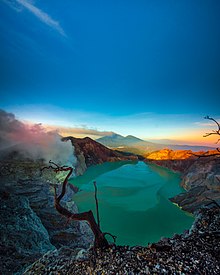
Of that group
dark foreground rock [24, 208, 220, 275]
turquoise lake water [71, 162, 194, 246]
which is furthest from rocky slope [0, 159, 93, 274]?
dark foreground rock [24, 208, 220, 275]

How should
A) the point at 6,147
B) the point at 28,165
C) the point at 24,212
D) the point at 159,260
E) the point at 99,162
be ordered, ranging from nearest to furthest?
the point at 159,260
the point at 24,212
the point at 28,165
the point at 6,147
the point at 99,162

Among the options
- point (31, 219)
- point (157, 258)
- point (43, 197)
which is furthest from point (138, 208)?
point (157, 258)

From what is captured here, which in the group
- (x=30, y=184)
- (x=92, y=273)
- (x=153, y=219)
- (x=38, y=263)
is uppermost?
(x=92, y=273)

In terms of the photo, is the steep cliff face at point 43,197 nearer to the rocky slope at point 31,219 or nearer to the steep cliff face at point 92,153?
the rocky slope at point 31,219

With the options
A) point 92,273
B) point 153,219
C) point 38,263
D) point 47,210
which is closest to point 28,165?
point 47,210

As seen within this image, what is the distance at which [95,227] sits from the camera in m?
5.32

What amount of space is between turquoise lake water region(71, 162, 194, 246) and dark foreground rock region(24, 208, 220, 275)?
27.6ft

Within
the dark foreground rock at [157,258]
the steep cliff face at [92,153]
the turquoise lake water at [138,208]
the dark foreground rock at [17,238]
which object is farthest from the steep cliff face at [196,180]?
the steep cliff face at [92,153]

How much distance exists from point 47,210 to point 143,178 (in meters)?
20.3

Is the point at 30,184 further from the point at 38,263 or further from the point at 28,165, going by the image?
the point at 38,263

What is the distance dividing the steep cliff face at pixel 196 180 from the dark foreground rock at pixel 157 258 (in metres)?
5.96

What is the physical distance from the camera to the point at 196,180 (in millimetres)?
25953

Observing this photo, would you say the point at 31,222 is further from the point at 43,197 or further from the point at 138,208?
the point at 138,208

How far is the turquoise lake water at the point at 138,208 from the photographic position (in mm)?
13969
